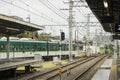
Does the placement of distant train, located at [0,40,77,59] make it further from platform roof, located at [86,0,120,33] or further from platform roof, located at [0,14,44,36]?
platform roof, located at [86,0,120,33]

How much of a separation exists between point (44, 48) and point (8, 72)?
25003 millimetres

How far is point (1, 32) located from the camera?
25297mm

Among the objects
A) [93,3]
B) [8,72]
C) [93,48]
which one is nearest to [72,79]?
[8,72]

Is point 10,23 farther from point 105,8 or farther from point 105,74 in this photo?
point 105,74

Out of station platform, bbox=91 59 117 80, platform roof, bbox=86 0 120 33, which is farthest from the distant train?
platform roof, bbox=86 0 120 33

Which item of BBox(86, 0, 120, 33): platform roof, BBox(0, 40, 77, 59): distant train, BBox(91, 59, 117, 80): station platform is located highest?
BBox(86, 0, 120, 33): platform roof

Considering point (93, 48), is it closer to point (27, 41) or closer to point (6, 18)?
point (27, 41)

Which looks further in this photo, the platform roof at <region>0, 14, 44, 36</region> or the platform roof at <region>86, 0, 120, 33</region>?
the platform roof at <region>0, 14, 44, 36</region>

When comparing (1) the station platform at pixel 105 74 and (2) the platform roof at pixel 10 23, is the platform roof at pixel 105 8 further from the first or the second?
(2) the platform roof at pixel 10 23

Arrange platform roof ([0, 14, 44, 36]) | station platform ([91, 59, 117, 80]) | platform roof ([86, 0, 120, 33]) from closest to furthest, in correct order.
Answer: platform roof ([86, 0, 120, 33]), platform roof ([0, 14, 44, 36]), station platform ([91, 59, 117, 80])

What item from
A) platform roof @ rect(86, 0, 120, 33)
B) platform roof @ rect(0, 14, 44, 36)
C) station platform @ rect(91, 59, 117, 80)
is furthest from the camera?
station platform @ rect(91, 59, 117, 80)

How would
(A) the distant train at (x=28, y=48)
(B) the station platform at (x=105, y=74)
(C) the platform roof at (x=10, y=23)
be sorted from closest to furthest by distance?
(C) the platform roof at (x=10, y=23) < (B) the station platform at (x=105, y=74) < (A) the distant train at (x=28, y=48)

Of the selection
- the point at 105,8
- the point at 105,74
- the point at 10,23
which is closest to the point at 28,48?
the point at 105,74

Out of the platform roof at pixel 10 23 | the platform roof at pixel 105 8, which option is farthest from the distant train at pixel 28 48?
the platform roof at pixel 105 8
